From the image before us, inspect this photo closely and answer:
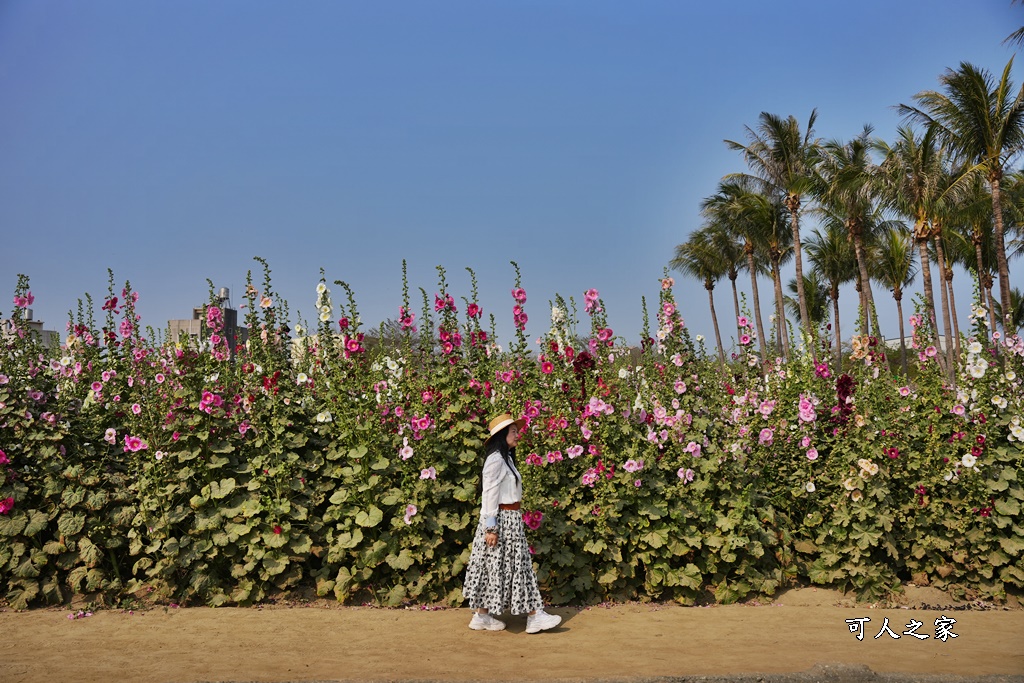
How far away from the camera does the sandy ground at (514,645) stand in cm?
506

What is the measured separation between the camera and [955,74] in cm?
2359

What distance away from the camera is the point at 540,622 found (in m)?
5.98

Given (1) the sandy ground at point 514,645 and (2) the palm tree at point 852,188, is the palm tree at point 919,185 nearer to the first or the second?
(2) the palm tree at point 852,188

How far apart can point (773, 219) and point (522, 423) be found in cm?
3280

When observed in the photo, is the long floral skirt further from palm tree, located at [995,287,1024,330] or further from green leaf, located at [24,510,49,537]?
palm tree, located at [995,287,1024,330]

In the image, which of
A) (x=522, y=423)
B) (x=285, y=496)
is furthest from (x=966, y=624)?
(x=285, y=496)

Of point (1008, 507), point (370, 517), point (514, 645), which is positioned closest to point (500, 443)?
point (370, 517)

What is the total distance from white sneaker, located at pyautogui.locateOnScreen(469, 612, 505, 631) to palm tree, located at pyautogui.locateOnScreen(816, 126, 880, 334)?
70.3 feet

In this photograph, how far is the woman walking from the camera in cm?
598

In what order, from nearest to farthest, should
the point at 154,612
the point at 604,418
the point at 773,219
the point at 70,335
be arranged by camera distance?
the point at 154,612 → the point at 604,418 → the point at 70,335 → the point at 773,219

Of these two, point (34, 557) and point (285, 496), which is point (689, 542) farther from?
point (34, 557)

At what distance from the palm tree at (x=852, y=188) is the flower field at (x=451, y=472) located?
18.7 meters

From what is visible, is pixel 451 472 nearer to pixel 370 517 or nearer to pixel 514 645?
pixel 370 517

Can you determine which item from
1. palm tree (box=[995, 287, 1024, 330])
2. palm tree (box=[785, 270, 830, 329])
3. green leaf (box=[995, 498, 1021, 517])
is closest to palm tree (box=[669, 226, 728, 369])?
palm tree (box=[785, 270, 830, 329])
